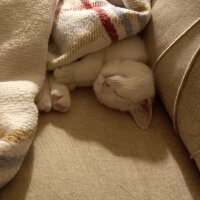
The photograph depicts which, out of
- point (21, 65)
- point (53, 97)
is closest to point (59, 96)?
point (53, 97)

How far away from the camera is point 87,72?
837 mm

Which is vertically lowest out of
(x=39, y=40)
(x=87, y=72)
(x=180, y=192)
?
(x=180, y=192)

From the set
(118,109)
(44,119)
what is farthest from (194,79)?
(44,119)

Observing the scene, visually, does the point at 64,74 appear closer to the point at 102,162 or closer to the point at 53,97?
the point at 53,97

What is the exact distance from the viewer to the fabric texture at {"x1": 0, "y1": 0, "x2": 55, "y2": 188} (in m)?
0.60

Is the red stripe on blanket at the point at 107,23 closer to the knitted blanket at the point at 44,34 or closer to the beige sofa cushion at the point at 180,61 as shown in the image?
the knitted blanket at the point at 44,34

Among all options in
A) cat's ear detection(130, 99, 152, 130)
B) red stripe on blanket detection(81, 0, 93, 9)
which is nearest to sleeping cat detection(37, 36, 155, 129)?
cat's ear detection(130, 99, 152, 130)

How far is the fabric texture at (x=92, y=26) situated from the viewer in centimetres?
75

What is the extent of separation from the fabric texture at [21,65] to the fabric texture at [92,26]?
0.04m

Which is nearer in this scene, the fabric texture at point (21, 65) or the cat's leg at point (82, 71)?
the fabric texture at point (21, 65)

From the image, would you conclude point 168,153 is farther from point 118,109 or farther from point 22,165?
point 22,165

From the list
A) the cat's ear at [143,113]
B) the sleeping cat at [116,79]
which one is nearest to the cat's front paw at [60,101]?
the sleeping cat at [116,79]

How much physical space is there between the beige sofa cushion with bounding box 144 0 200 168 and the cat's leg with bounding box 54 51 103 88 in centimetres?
17

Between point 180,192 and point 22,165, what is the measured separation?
14.2 inches
